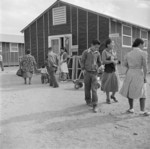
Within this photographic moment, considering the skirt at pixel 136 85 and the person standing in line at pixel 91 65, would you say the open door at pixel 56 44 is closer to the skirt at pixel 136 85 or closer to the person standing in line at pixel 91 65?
the person standing in line at pixel 91 65

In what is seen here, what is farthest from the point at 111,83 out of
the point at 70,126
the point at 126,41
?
the point at 126,41

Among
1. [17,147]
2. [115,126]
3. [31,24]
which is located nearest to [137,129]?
[115,126]

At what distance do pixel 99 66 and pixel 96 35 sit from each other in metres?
8.46

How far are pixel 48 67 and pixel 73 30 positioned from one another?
5744mm

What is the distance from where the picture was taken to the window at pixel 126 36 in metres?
16.3

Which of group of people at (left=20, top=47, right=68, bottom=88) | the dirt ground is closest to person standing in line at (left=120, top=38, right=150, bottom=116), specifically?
the dirt ground

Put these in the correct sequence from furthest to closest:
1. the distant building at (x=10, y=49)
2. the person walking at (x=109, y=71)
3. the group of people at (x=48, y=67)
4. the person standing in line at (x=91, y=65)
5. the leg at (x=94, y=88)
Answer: the distant building at (x=10, y=49), the group of people at (x=48, y=67), the person walking at (x=109, y=71), the person standing in line at (x=91, y=65), the leg at (x=94, y=88)

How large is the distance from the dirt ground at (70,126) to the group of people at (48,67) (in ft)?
12.2

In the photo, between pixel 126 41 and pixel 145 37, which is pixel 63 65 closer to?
pixel 126 41

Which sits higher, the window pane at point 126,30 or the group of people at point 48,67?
the window pane at point 126,30

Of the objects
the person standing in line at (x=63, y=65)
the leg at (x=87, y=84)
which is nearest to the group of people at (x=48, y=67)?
the person standing in line at (x=63, y=65)

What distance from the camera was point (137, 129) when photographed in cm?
468

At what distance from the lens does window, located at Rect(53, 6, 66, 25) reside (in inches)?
647

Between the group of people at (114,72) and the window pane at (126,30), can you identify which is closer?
the group of people at (114,72)
